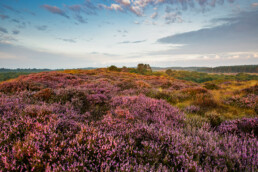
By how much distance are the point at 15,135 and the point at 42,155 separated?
3.15ft

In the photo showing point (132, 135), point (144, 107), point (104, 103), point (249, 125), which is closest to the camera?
point (132, 135)

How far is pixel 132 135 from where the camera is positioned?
2.50 m

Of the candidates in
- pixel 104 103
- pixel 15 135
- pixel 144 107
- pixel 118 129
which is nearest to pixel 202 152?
pixel 118 129

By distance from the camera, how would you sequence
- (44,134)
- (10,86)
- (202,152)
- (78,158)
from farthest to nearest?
(10,86)
(44,134)
(202,152)
(78,158)

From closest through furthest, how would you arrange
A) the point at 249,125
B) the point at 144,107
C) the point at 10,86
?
the point at 249,125 < the point at 144,107 < the point at 10,86

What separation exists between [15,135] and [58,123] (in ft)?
2.26

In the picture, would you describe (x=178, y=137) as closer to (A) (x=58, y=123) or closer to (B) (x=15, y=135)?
(A) (x=58, y=123)

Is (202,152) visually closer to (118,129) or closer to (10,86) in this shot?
(118,129)

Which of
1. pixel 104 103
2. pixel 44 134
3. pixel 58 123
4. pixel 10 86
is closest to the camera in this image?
pixel 44 134

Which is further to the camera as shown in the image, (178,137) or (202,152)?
(178,137)

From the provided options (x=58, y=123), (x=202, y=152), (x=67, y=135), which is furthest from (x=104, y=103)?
(x=202, y=152)

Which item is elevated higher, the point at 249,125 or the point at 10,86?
the point at 10,86

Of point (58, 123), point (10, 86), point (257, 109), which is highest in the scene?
point (10, 86)

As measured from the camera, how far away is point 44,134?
229 centimetres
